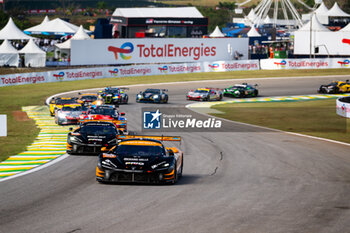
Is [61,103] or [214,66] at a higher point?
[214,66]

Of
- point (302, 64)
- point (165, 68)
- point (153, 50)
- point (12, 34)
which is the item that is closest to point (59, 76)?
point (165, 68)

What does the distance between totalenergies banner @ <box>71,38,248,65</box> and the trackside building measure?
18.5 meters

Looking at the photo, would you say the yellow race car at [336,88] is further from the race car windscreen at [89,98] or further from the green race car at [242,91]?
the race car windscreen at [89,98]

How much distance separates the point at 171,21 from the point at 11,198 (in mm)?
81762

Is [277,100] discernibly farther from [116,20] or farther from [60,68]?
[116,20]

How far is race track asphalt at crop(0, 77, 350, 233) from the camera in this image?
11.0 m

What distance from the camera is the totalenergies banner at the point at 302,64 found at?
71750 millimetres

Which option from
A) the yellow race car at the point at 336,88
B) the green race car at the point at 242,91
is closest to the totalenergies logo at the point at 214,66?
the yellow race car at the point at 336,88

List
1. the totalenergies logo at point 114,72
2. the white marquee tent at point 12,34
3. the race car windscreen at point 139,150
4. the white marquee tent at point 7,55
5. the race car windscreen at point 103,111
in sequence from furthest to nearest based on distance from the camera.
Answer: the white marquee tent at point 12,34 < the totalenergies logo at point 114,72 < the white marquee tent at point 7,55 < the race car windscreen at point 103,111 < the race car windscreen at point 139,150

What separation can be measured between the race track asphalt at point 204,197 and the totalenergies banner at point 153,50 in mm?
46491

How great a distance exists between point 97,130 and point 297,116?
2007 centimetres

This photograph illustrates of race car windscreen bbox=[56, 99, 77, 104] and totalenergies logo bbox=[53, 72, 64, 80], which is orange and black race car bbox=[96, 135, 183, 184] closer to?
race car windscreen bbox=[56, 99, 77, 104]

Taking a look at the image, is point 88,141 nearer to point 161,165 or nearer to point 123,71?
point 161,165

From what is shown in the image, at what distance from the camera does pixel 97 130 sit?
2186 centimetres
